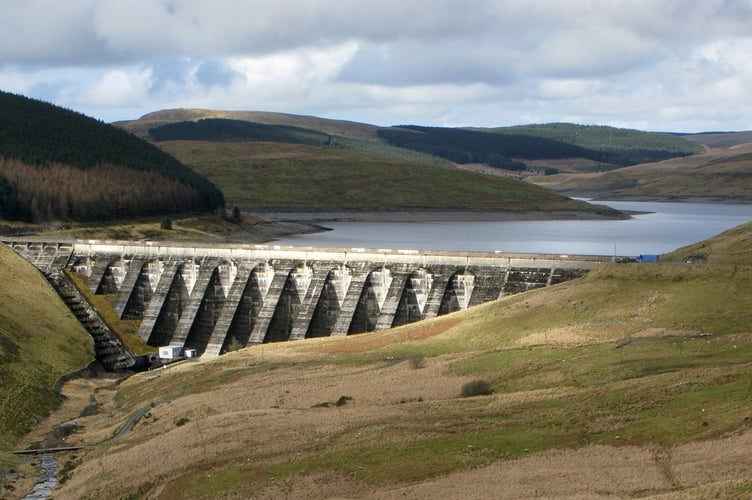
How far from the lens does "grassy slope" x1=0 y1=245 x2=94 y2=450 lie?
66.1 metres

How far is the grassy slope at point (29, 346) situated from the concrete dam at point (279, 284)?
6307 millimetres

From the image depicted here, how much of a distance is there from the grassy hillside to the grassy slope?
4495mm

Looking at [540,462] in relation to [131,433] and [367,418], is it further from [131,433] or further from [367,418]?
[131,433]

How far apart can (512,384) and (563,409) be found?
729 cm

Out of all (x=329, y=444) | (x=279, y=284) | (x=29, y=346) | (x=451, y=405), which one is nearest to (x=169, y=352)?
(x=279, y=284)

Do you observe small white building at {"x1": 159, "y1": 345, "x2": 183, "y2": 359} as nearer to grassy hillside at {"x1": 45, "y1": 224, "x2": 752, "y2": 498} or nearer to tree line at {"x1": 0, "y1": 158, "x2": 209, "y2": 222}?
grassy hillside at {"x1": 45, "y1": 224, "x2": 752, "y2": 498}

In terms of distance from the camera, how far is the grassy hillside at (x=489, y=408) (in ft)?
127

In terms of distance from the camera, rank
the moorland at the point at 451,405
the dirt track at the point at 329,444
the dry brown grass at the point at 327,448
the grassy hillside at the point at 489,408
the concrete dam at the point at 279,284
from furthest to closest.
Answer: the concrete dam at the point at 279,284 → the moorland at the point at 451,405 → the grassy hillside at the point at 489,408 → the dry brown grass at the point at 327,448 → the dirt track at the point at 329,444

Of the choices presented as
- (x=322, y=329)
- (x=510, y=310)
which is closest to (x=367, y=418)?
(x=510, y=310)

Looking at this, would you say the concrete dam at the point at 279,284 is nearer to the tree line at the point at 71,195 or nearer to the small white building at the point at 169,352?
the small white building at the point at 169,352

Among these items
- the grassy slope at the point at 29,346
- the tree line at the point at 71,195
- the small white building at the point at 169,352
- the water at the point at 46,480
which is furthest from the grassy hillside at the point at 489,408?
the tree line at the point at 71,195

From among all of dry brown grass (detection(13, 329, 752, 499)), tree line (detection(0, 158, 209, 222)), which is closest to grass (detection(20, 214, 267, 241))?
tree line (detection(0, 158, 209, 222))

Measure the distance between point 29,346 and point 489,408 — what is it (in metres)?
45.0

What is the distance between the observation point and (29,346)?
267 feet
